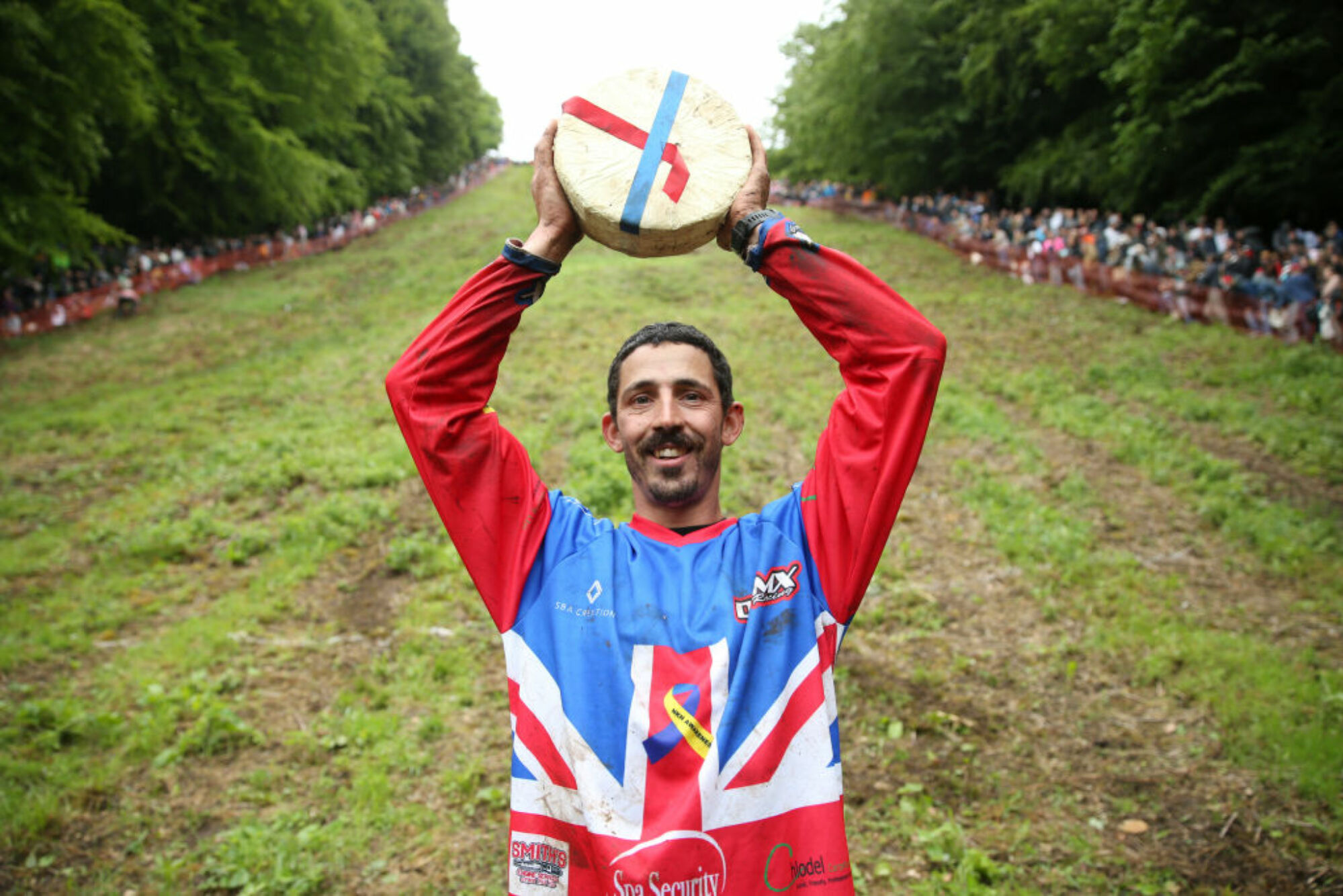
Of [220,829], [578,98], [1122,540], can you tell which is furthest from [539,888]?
[1122,540]

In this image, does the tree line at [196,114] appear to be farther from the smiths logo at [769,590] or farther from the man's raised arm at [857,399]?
the smiths logo at [769,590]

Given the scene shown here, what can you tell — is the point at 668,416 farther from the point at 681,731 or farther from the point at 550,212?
the point at 681,731

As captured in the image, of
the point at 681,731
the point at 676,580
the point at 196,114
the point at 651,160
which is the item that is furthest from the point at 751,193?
the point at 196,114

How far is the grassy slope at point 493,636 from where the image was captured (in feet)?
14.6

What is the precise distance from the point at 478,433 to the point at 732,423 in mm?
778

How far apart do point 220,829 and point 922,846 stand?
12.5 ft

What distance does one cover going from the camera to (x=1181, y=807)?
4645 mm

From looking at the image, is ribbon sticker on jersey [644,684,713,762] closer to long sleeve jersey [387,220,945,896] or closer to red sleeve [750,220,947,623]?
long sleeve jersey [387,220,945,896]

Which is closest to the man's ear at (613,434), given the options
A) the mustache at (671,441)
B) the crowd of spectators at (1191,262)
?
the mustache at (671,441)

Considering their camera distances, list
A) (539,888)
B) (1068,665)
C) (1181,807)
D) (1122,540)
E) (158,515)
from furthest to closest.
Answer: (158,515)
(1122,540)
(1068,665)
(1181,807)
(539,888)

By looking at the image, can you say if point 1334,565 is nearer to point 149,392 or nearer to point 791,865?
point 791,865

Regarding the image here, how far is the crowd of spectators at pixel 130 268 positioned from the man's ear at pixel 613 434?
18934 mm

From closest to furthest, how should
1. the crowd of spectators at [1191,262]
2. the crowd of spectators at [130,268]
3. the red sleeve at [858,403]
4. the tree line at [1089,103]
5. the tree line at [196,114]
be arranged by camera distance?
the red sleeve at [858,403] < the crowd of spectators at [1191,262] < the tree line at [196,114] < the tree line at [1089,103] < the crowd of spectators at [130,268]

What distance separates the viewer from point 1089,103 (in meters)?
25.8
